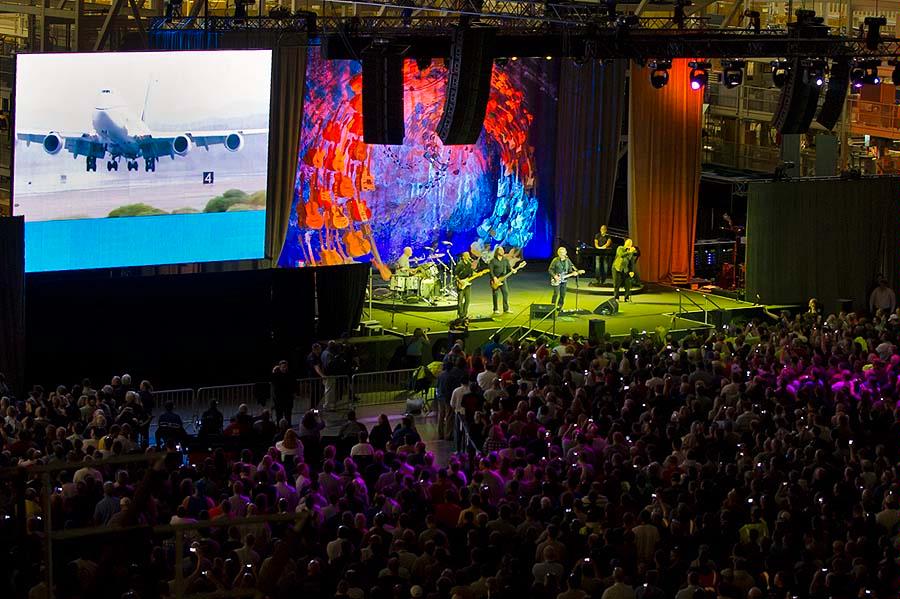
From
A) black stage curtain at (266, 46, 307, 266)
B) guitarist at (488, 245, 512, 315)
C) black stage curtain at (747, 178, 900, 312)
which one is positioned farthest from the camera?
black stage curtain at (747, 178, 900, 312)

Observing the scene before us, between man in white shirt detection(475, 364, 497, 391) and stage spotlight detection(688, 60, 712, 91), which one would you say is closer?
man in white shirt detection(475, 364, 497, 391)

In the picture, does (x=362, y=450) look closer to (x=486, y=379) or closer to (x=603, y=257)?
(x=486, y=379)

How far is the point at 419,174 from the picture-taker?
84.3ft

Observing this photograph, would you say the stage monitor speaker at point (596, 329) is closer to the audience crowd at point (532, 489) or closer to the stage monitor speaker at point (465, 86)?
the audience crowd at point (532, 489)

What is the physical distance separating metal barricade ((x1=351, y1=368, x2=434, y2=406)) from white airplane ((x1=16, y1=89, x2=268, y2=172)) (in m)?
3.80

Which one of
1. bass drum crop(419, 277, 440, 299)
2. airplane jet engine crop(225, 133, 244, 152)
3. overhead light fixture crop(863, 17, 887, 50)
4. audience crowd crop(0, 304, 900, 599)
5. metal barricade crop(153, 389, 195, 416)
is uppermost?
overhead light fixture crop(863, 17, 887, 50)

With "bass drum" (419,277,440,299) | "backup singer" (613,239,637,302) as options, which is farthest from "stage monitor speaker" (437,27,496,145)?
"backup singer" (613,239,637,302)

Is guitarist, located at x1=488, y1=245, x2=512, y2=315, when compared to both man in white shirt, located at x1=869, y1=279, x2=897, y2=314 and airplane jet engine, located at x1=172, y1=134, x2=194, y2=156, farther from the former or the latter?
man in white shirt, located at x1=869, y1=279, x2=897, y2=314

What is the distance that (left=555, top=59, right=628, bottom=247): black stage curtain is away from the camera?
91.0 ft

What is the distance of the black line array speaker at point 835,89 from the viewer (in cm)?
2095

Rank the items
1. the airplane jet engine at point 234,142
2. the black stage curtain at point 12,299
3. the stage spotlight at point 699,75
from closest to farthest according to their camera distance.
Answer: the black stage curtain at point 12,299 < the airplane jet engine at point 234,142 < the stage spotlight at point 699,75

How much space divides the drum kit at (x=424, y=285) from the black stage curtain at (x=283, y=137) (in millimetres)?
2423

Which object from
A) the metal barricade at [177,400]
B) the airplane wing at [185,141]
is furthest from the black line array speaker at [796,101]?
the metal barricade at [177,400]

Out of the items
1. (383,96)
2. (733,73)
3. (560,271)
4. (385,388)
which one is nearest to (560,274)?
(560,271)
